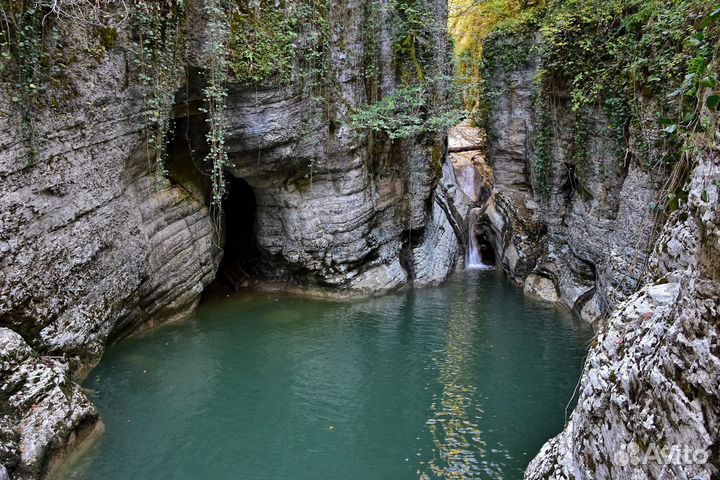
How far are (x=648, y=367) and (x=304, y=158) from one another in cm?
862

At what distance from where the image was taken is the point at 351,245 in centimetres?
1191

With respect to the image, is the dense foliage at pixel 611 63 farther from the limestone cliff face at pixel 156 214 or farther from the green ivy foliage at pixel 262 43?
the green ivy foliage at pixel 262 43

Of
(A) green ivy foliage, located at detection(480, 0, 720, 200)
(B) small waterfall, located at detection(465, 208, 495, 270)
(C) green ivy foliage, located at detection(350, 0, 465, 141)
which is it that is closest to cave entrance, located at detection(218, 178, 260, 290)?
(C) green ivy foliage, located at detection(350, 0, 465, 141)

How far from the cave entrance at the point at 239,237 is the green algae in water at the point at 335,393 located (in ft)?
4.51

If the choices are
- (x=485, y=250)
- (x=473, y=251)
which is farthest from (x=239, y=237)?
(x=485, y=250)

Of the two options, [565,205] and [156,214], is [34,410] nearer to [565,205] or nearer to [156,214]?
[156,214]

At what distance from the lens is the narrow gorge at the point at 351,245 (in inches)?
148

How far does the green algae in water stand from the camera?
5934 millimetres

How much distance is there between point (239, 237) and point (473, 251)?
6.63 meters

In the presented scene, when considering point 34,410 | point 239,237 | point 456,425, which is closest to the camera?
point 34,410

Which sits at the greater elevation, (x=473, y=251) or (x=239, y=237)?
(x=239, y=237)

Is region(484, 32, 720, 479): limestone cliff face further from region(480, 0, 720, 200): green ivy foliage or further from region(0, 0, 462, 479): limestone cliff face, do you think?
region(0, 0, 462, 479): limestone cliff face

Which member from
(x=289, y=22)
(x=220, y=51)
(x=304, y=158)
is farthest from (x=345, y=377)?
(x=289, y=22)

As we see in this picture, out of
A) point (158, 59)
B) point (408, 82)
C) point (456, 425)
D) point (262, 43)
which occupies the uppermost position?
point (262, 43)
